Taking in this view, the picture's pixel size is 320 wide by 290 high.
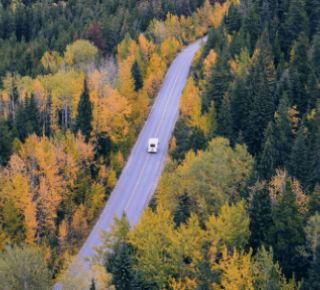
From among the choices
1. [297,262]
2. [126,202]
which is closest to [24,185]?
[126,202]

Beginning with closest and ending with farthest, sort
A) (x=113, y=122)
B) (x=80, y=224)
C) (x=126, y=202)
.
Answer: (x=80, y=224)
(x=126, y=202)
(x=113, y=122)

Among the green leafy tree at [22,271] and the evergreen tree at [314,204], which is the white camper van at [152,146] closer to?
the green leafy tree at [22,271]

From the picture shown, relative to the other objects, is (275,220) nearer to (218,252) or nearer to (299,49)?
(218,252)

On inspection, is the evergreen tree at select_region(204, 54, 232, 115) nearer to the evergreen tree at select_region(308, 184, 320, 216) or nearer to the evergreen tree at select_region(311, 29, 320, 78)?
the evergreen tree at select_region(311, 29, 320, 78)

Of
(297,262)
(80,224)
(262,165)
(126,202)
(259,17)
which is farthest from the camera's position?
(259,17)

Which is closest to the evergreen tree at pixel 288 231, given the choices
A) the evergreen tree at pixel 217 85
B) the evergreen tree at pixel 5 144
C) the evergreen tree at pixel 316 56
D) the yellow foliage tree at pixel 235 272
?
the yellow foliage tree at pixel 235 272

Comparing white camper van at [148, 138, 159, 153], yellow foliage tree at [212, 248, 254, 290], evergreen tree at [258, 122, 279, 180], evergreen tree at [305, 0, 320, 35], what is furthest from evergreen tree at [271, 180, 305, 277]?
evergreen tree at [305, 0, 320, 35]
